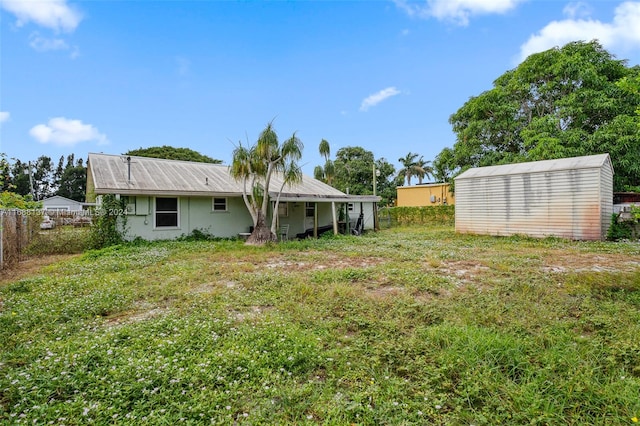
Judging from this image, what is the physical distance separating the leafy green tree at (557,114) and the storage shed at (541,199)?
4.11 m

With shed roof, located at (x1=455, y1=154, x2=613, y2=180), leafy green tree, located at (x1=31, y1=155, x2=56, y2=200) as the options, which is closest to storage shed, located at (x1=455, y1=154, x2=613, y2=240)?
shed roof, located at (x1=455, y1=154, x2=613, y2=180)

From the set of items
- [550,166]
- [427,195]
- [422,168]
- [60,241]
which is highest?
[422,168]

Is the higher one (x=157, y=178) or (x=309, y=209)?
(x=157, y=178)

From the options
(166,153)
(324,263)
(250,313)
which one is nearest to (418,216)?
(324,263)

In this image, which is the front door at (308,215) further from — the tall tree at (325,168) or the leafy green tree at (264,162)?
the tall tree at (325,168)

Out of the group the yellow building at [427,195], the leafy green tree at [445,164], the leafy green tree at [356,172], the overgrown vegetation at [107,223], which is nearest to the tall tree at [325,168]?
the leafy green tree at [356,172]

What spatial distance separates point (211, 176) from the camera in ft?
47.6

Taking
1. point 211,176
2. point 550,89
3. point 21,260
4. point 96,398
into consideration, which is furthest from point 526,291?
point 550,89

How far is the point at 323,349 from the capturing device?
305 cm

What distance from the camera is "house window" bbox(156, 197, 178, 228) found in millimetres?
11641

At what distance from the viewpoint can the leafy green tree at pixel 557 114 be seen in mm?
14641

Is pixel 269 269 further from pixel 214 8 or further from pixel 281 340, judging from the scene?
pixel 214 8

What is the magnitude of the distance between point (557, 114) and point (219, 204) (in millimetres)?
18300

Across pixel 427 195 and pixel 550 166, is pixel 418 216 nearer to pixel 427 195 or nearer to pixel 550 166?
pixel 427 195
